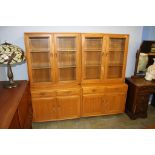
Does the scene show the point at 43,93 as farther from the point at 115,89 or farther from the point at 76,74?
the point at 115,89

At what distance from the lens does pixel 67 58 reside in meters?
2.45

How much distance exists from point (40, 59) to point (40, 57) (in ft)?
0.12

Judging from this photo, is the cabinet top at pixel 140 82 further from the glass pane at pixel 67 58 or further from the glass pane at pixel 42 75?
the glass pane at pixel 42 75

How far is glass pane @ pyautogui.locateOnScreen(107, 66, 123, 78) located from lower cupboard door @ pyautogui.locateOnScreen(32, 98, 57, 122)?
1.21 meters

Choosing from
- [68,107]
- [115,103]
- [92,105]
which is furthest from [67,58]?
[115,103]

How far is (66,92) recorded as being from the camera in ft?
7.68

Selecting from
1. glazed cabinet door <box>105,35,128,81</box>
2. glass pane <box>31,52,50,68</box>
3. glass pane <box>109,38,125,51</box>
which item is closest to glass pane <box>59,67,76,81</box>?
glass pane <box>31,52,50,68</box>

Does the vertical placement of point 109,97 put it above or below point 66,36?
below

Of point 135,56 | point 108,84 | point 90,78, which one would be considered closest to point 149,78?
point 135,56

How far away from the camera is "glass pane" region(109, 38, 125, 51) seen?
8.16 ft
